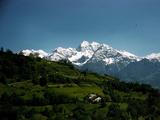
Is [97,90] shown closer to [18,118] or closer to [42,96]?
[42,96]

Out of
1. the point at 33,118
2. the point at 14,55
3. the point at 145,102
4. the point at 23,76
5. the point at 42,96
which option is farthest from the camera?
the point at 14,55

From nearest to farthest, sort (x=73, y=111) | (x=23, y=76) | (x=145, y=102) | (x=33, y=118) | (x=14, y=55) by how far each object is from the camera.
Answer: (x=33, y=118) < (x=73, y=111) < (x=145, y=102) < (x=23, y=76) < (x=14, y=55)

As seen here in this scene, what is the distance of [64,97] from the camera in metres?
140

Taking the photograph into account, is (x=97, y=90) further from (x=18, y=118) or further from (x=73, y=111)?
(x=18, y=118)

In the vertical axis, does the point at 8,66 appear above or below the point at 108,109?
above

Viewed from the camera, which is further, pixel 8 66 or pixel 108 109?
pixel 8 66

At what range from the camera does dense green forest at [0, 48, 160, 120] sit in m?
125

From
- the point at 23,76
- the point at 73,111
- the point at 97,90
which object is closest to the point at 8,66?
the point at 23,76

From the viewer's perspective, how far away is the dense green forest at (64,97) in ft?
409

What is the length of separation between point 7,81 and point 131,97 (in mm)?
48102

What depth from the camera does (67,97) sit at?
14012 centimetres

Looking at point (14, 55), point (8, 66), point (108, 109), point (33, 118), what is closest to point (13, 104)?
point (33, 118)

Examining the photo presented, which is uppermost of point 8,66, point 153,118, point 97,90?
point 8,66

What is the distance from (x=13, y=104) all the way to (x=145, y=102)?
4879 cm
